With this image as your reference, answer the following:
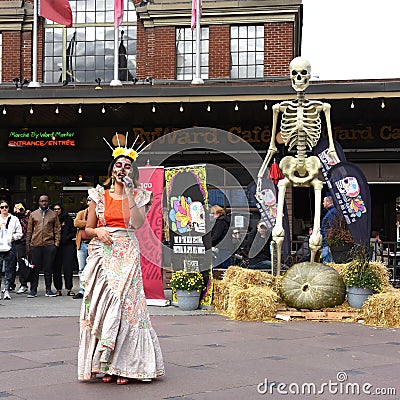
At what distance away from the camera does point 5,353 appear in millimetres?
8312

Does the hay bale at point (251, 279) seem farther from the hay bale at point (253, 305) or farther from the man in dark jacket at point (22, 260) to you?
the man in dark jacket at point (22, 260)

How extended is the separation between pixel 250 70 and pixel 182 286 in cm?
1167

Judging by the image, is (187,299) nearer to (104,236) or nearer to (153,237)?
(153,237)

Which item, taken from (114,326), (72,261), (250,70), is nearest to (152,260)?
(72,261)

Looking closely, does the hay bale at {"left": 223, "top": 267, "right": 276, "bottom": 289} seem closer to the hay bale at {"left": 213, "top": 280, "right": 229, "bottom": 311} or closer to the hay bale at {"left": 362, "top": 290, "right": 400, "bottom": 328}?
the hay bale at {"left": 213, "top": 280, "right": 229, "bottom": 311}

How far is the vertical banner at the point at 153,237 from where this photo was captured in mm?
13180

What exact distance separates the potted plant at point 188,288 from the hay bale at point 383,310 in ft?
9.76

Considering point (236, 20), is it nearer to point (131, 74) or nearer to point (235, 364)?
point (131, 74)

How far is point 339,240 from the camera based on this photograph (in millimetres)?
14047

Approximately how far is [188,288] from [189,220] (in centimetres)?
123

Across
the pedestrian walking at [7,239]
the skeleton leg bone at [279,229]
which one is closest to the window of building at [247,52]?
the pedestrian walking at [7,239]

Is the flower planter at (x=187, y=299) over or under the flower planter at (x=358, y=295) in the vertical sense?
under

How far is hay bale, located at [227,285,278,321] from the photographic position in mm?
11133

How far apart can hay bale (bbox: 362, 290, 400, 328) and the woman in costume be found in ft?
16.3
